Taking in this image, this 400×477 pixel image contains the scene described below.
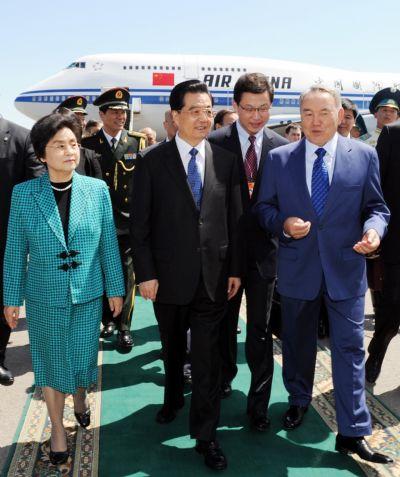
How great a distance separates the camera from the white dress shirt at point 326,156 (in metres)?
2.89

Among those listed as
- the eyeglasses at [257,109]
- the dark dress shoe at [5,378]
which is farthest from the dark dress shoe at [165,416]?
the eyeglasses at [257,109]

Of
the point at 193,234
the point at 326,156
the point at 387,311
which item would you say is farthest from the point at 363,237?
the point at 387,311

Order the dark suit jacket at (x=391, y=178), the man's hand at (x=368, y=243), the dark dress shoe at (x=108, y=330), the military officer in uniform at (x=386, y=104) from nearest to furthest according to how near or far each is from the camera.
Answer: the man's hand at (x=368, y=243), the dark suit jacket at (x=391, y=178), the dark dress shoe at (x=108, y=330), the military officer in uniform at (x=386, y=104)

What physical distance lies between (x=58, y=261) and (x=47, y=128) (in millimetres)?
695

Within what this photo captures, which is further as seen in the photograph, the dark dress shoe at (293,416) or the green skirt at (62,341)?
the dark dress shoe at (293,416)

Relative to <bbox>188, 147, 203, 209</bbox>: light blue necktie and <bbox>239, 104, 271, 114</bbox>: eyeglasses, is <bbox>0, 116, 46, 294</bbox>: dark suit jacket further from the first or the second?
<bbox>239, 104, 271, 114</bbox>: eyeglasses

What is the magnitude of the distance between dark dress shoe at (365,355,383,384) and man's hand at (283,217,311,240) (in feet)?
5.57

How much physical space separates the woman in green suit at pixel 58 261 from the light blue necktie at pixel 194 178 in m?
0.50

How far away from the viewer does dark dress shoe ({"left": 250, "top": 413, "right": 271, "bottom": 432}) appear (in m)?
3.13

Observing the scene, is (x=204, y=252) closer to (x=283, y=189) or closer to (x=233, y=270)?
(x=233, y=270)

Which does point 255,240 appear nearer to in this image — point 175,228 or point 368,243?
point 175,228

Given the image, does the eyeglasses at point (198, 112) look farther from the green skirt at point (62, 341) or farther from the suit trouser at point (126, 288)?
the suit trouser at point (126, 288)

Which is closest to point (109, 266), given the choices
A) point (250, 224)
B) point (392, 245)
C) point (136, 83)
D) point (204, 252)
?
point (204, 252)

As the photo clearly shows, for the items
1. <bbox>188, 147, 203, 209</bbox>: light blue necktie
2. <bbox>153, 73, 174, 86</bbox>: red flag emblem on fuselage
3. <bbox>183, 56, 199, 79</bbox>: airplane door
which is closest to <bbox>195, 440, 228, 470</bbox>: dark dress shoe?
<bbox>188, 147, 203, 209</bbox>: light blue necktie
